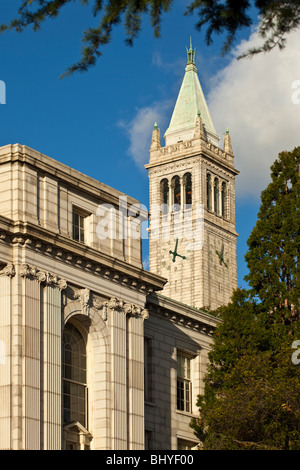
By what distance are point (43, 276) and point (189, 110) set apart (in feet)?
331

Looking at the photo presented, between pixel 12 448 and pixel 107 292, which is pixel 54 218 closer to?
pixel 107 292


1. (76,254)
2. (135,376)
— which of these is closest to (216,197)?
(135,376)

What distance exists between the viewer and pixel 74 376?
39.1m

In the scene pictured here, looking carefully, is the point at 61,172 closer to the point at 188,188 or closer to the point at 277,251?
the point at 277,251

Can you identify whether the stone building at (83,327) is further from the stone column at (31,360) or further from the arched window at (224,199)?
the arched window at (224,199)

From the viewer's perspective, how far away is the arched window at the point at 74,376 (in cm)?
3847

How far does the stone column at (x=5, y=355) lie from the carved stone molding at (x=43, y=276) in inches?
17.7

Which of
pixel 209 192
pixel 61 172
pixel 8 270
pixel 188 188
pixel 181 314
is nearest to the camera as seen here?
pixel 8 270

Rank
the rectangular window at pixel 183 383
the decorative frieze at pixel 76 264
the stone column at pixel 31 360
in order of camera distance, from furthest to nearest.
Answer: the rectangular window at pixel 183 383 < the decorative frieze at pixel 76 264 < the stone column at pixel 31 360

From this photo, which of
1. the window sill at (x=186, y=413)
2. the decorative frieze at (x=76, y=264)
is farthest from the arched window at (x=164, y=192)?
the decorative frieze at (x=76, y=264)

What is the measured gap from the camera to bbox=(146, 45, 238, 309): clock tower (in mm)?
129000

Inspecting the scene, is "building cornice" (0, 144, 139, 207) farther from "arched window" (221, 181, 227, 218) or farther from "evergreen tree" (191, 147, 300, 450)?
"arched window" (221, 181, 227, 218)

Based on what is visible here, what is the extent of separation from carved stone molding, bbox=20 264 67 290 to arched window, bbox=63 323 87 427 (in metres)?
2.20
